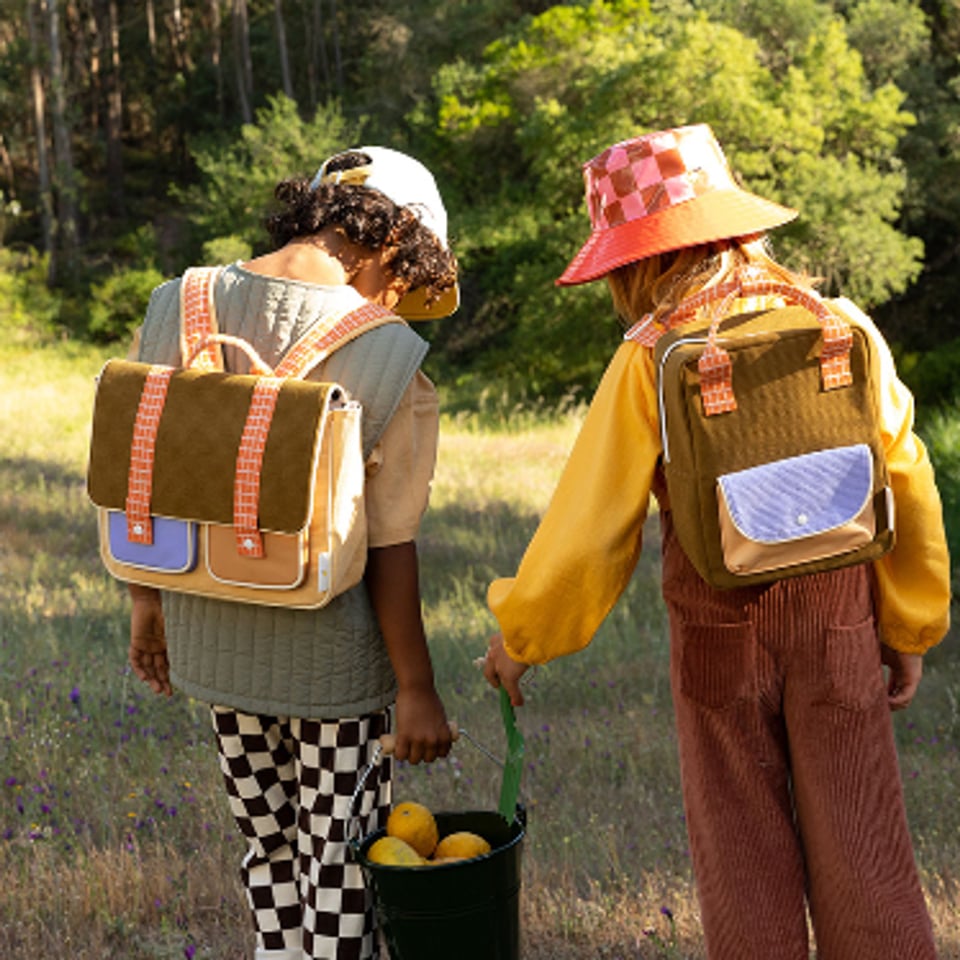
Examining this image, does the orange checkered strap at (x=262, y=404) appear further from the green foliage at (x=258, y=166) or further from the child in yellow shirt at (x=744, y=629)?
the green foliage at (x=258, y=166)

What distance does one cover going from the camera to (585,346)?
24484 millimetres

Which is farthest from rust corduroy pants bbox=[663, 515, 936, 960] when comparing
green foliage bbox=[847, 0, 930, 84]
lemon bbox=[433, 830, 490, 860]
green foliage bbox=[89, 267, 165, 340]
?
green foliage bbox=[89, 267, 165, 340]

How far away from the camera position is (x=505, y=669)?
8.41 ft

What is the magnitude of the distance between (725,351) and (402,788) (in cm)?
295

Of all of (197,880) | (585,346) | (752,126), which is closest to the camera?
(197,880)

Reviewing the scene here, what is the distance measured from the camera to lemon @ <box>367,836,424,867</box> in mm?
2367

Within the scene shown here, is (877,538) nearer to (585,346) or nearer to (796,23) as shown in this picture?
(585,346)

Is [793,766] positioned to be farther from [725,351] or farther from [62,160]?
[62,160]

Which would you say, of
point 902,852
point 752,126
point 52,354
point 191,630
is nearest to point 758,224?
point 902,852

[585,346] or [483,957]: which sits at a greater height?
[483,957]

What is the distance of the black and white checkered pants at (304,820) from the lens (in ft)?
8.46

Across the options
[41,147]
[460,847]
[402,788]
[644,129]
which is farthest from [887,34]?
[460,847]

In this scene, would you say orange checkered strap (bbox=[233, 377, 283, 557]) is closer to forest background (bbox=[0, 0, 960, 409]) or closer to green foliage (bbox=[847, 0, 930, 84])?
forest background (bbox=[0, 0, 960, 409])

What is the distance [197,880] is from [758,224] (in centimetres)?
253
